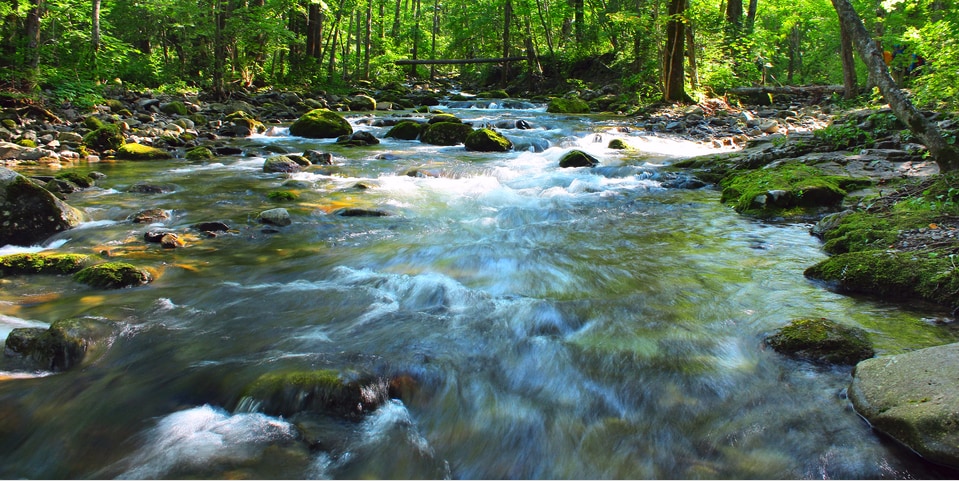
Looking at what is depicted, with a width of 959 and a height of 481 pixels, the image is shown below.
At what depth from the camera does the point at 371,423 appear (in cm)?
307

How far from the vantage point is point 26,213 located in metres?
6.05

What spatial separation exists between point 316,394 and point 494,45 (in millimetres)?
32529

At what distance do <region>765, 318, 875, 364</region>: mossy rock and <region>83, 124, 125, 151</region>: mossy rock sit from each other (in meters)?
13.2

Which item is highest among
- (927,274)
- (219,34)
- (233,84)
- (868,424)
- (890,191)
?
(219,34)

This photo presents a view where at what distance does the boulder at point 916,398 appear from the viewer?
2.43 meters

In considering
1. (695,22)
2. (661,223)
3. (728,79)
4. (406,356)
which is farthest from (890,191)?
(728,79)

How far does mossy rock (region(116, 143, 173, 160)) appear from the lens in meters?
11.7

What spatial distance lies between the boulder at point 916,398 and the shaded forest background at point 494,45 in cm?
537

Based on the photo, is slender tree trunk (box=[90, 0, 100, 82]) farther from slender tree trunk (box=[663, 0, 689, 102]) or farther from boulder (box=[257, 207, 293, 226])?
slender tree trunk (box=[663, 0, 689, 102])

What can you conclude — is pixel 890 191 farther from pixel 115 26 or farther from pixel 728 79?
pixel 115 26

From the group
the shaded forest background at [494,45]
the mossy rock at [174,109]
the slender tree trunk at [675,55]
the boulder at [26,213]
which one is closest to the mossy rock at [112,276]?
the boulder at [26,213]

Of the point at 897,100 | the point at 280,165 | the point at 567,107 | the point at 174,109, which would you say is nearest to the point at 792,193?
the point at 897,100

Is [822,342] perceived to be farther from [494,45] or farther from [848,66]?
[494,45]

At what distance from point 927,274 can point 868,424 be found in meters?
2.03
